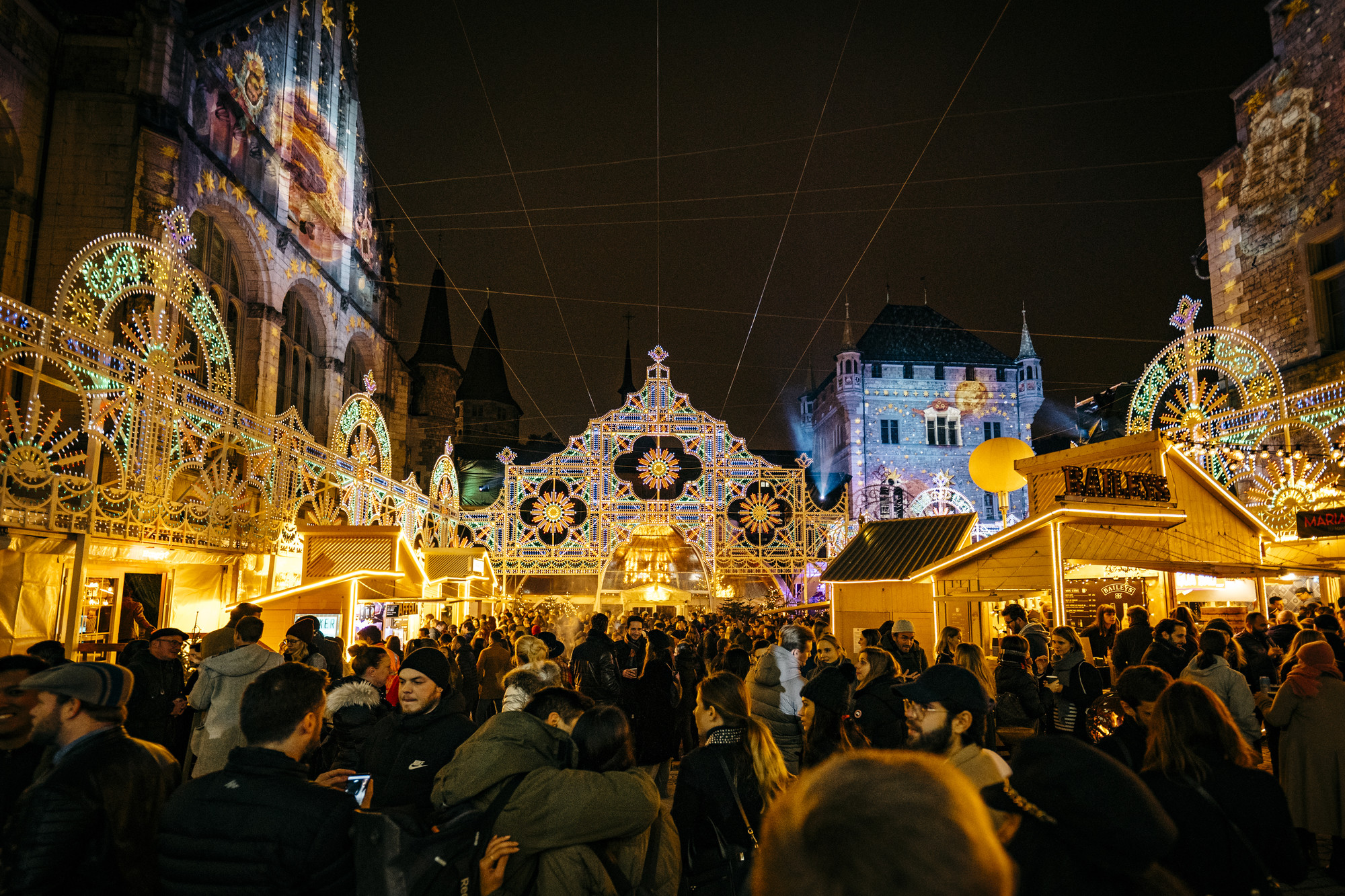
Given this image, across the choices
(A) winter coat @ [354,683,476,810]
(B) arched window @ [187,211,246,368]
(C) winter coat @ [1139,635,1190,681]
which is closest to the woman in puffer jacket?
(A) winter coat @ [354,683,476,810]

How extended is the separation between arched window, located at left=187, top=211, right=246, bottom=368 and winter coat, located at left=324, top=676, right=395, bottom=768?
14528 millimetres

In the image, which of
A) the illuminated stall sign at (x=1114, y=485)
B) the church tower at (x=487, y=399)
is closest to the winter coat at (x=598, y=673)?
the illuminated stall sign at (x=1114, y=485)

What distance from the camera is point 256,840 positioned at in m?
2.54

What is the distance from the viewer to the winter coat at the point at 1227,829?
2850 millimetres

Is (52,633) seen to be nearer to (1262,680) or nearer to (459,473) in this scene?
(1262,680)

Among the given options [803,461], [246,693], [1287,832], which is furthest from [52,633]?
[803,461]

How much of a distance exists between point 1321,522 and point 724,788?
15325mm

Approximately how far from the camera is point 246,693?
9.73ft

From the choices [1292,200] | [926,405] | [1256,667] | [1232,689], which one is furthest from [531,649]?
[926,405]

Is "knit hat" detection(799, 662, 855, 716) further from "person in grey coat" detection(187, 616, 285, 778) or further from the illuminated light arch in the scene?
the illuminated light arch

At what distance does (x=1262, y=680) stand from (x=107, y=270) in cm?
1484

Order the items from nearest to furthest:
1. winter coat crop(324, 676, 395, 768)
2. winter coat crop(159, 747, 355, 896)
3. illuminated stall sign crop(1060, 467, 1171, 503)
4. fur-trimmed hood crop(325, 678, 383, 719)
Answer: winter coat crop(159, 747, 355, 896), winter coat crop(324, 676, 395, 768), fur-trimmed hood crop(325, 678, 383, 719), illuminated stall sign crop(1060, 467, 1171, 503)

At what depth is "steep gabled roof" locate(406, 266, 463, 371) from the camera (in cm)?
4703

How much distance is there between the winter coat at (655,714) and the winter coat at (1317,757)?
4.71m
